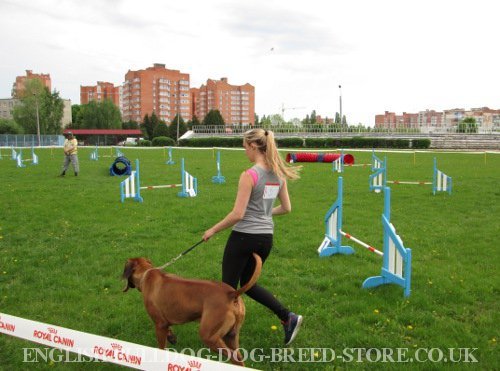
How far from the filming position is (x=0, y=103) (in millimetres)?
137750

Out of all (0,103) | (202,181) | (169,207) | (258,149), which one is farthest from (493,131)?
(0,103)

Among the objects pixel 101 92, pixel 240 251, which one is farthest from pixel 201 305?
pixel 101 92

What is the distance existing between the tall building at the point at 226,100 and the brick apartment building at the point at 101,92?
27203 mm

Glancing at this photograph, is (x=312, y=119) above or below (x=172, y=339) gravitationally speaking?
above

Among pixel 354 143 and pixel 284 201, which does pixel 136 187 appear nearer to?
pixel 284 201

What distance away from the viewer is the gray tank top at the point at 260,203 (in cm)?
379

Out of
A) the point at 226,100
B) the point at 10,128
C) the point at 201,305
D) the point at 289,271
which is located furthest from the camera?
the point at 226,100

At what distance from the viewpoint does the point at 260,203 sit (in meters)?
3.84

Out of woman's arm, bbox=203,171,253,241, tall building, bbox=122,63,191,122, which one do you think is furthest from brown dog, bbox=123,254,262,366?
tall building, bbox=122,63,191,122

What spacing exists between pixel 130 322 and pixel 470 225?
24.8 feet

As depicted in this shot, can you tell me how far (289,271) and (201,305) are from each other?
306cm

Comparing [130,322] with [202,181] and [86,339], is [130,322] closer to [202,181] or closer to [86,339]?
[86,339]

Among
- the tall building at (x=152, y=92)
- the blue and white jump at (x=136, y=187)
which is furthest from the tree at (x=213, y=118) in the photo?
the blue and white jump at (x=136, y=187)

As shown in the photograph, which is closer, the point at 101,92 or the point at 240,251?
the point at 240,251
